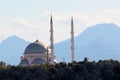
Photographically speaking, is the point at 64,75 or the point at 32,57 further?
the point at 32,57

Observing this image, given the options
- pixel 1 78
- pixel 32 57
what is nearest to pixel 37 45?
pixel 32 57

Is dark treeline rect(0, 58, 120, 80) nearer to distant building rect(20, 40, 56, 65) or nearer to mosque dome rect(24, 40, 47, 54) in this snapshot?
distant building rect(20, 40, 56, 65)

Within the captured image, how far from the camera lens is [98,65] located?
52719 millimetres

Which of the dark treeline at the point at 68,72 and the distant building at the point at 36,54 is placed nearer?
the dark treeline at the point at 68,72

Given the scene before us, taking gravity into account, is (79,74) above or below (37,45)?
below

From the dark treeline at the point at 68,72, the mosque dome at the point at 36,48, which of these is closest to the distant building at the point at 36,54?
the mosque dome at the point at 36,48

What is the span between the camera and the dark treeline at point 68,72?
167 feet

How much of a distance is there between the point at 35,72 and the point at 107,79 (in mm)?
6529

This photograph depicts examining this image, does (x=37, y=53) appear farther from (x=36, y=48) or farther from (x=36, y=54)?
(x=36, y=48)

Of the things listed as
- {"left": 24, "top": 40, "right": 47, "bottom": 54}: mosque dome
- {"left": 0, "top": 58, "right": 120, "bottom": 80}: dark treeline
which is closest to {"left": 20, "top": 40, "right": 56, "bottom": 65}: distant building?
{"left": 24, "top": 40, "right": 47, "bottom": 54}: mosque dome

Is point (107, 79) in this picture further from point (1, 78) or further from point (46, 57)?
point (46, 57)

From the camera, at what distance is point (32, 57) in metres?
101

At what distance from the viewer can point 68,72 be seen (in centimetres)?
5138

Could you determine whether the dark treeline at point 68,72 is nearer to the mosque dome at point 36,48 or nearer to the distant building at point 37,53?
the distant building at point 37,53
